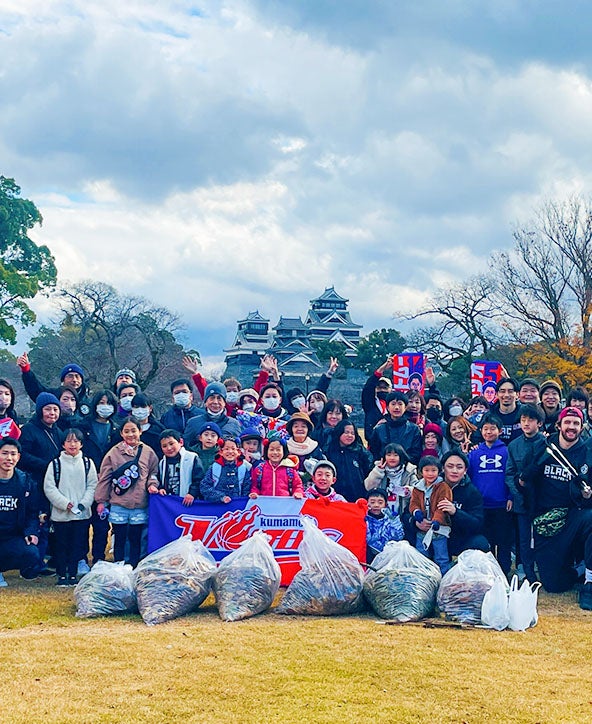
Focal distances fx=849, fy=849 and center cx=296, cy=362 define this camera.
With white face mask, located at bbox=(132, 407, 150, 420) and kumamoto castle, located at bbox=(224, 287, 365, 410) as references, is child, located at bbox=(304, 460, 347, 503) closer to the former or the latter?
white face mask, located at bbox=(132, 407, 150, 420)

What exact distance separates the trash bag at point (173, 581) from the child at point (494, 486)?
3.03 meters

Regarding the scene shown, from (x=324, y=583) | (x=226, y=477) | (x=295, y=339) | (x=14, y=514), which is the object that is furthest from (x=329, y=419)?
(x=295, y=339)

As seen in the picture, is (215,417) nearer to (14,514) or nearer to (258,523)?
(258,523)

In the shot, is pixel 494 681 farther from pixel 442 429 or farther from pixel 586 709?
pixel 442 429

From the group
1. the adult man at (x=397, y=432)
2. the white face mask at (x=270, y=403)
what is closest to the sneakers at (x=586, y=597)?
the adult man at (x=397, y=432)

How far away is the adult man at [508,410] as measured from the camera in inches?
367

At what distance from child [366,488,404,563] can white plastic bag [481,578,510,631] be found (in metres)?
1.63

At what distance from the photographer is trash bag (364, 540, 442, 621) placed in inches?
269

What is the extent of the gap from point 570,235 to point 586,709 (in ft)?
102

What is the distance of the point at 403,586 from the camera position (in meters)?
6.90

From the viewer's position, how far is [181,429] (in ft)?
32.0

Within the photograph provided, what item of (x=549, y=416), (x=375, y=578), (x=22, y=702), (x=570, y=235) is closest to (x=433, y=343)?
(x=570, y=235)

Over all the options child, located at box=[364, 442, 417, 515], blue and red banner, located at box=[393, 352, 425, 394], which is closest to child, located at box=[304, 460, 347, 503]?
child, located at box=[364, 442, 417, 515]

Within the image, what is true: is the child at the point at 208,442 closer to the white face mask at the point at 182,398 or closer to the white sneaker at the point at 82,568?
the white face mask at the point at 182,398
